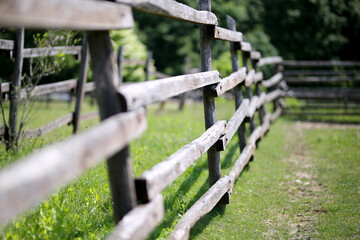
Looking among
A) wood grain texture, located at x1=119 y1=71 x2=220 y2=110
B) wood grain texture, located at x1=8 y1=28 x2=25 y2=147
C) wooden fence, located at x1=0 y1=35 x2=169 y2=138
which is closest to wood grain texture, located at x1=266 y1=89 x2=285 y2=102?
wooden fence, located at x1=0 y1=35 x2=169 y2=138

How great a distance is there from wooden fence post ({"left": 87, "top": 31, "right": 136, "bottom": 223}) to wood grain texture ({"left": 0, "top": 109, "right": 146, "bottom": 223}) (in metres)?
0.16

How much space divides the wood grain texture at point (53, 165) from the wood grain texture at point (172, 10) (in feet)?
2.94

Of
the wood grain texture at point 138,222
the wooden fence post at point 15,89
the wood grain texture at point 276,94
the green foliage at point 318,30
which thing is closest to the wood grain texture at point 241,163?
the wood grain texture at point 138,222

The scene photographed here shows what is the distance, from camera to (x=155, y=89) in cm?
267

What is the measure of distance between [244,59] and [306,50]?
16038 mm

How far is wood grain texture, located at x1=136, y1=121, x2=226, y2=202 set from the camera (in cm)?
247

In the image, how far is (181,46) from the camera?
2995cm

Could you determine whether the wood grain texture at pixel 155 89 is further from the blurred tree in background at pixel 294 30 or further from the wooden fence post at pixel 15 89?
the blurred tree in background at pixel 294 30

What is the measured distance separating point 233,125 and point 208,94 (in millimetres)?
969

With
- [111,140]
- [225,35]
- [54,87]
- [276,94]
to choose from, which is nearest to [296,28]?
[276,94]

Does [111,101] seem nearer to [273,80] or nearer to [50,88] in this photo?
[50,88]

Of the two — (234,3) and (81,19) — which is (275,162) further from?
(234,3)

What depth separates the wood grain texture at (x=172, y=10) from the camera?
2660mm

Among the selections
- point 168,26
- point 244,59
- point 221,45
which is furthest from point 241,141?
point 168,26
